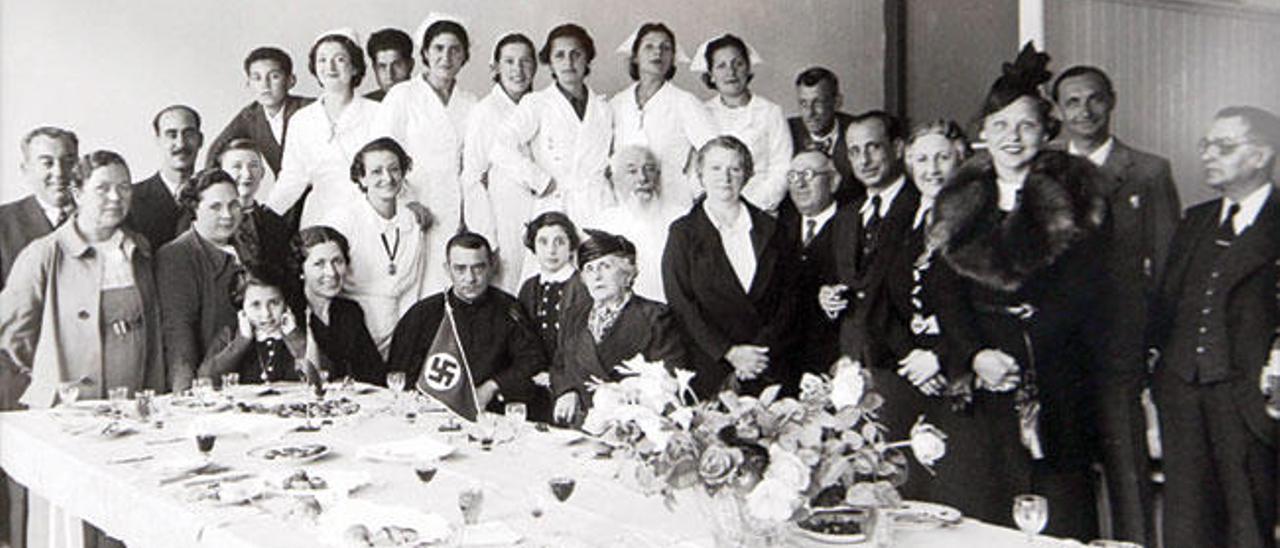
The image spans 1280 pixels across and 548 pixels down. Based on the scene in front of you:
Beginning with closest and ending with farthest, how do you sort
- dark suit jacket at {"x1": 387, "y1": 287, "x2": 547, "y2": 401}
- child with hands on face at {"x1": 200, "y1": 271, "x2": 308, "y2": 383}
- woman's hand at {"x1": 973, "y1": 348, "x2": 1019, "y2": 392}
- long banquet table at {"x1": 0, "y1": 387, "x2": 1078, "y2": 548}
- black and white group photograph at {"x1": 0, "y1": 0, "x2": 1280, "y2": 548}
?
1. long banquet table at {"x1": 0, "y1": 387, "x2": 1078, "y2": 548}
2. black and white group photograph at {"x1": 0, "y1": 0, "x2": 1280, "y2": 548}
3. woman's hand at {"x1": 973, "y1": 348, "x2": 1019, "y2": 392}
4. child with hands on face at {"x1": 200, "y1": 271, "x2": 308, "y2": 383}
5. dark suit jacket at {"x1": 387, "y1": 287, "x2": 547, "y2": 401}

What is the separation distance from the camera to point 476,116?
16.0 ft

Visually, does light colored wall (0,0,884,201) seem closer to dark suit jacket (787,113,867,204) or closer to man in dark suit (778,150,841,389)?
dark suit jacket (787,113,867,204)

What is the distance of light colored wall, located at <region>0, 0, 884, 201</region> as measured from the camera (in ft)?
13.4

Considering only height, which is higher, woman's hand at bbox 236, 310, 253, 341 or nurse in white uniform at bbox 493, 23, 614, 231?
nurse in white uniform at bbox 493, 23, 614, 231

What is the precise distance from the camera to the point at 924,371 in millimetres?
4691

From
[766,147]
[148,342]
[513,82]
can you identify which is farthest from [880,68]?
[148,342]

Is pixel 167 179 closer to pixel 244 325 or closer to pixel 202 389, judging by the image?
pixel 244 325

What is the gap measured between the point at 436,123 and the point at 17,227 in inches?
57.3

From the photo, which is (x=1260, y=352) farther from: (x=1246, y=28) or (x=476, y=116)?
(x=476, y=116)

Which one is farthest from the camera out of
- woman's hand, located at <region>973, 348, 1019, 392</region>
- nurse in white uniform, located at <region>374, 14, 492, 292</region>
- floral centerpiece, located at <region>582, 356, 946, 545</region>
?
nurse in white uniform, located at <region>374, 14, 492, 292</region>

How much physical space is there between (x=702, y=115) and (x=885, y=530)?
274 centimetres

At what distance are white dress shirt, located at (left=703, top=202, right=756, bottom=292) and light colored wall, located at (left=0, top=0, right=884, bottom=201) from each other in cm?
52

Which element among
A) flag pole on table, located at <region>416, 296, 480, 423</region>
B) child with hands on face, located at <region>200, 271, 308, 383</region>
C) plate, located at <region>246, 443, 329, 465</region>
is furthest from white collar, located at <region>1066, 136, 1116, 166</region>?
child with hands on face, located at <region>200, 271, 308, 383</region>

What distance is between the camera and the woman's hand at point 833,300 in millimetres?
5012
